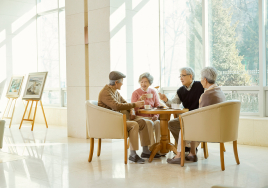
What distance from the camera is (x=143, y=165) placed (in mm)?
4230

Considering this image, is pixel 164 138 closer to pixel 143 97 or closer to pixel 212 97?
pixel 143 97

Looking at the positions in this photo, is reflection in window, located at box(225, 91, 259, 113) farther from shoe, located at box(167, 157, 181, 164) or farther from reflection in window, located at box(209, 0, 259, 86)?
shoe, located at box(167, 157, 181, 164)

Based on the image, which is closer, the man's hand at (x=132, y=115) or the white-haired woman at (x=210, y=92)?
the white-haired woman at (x=210, y=92)

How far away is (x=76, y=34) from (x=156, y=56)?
5.73 ft

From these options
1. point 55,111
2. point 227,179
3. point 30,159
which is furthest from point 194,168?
point 55,111

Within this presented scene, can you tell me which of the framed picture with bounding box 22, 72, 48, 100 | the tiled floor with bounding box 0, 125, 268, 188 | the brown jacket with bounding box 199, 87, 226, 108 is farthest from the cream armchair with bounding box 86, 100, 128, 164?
the framed picture with bounding box 22, 72, 48, 100

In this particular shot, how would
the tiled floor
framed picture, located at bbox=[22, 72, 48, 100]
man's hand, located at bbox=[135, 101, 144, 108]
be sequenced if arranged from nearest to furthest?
the tiled floor
man's hand, located at bbox=[135, 101, 144, 108]
framed picture, located at bbox=[22, 72, 48, 100]

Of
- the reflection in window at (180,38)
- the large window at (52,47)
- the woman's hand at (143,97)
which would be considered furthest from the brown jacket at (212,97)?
the large window at (52,47)

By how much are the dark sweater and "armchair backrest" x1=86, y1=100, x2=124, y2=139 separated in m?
1.08

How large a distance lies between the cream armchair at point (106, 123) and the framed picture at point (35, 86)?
4143mm

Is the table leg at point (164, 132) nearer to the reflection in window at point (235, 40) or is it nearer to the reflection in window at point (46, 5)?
the reflection in window at point (235, 40)

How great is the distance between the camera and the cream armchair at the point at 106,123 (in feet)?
14.0

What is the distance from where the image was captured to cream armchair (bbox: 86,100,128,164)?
167 inches

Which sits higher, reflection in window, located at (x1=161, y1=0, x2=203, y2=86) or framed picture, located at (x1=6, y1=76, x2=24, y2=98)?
reflection in window, located at (x1=161, y1=0, x2=203, y2=86)
